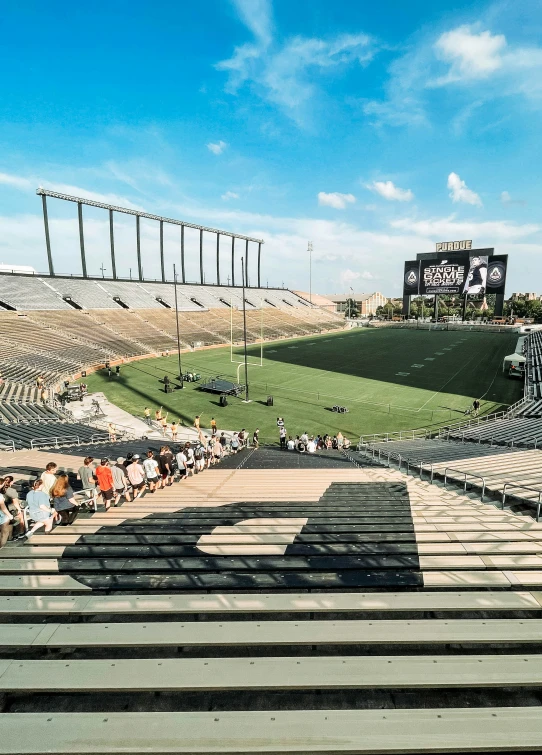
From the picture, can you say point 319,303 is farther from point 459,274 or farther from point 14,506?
point 14,506

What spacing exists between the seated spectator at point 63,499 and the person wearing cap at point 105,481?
2.91ft

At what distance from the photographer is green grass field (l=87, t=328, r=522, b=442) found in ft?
88.9

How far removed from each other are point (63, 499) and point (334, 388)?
30255mm

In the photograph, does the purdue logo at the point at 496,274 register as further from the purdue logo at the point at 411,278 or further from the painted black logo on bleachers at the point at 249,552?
the painted black logo on bleachers at the point at 249,552

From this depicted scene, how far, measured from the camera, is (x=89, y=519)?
7016 mm

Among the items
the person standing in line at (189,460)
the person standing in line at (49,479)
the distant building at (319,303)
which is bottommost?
the person standing in line at (189,460)

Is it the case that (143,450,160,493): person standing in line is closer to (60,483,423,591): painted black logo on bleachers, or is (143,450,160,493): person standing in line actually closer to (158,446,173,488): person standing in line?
(158,446,173,488): person standing in line

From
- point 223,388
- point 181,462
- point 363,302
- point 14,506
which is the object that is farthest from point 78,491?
point 363,302

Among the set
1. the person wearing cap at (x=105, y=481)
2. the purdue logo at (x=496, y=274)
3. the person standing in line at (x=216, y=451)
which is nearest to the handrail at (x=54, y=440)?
the person standing in line at (x=216, y=451)

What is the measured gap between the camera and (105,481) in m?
7.58

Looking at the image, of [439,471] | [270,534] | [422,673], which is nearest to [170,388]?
[439,471]

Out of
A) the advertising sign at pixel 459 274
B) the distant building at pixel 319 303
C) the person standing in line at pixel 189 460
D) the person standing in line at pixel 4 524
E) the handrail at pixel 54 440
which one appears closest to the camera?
the person standing in line at pixel 4 524

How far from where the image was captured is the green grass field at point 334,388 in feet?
88.9

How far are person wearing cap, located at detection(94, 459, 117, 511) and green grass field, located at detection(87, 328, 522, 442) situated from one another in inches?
644
